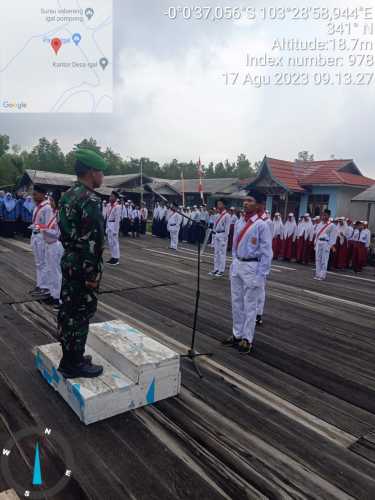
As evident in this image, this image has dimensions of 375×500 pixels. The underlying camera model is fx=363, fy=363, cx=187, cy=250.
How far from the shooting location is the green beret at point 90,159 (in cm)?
315

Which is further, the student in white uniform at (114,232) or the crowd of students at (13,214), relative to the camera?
the crowd of students at (13,214)

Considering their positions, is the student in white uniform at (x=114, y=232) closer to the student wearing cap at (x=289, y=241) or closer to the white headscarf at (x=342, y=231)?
the student wearing cap at (x=289, y=241)

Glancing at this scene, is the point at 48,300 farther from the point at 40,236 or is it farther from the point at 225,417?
the point at 225,417

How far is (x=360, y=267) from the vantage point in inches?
533

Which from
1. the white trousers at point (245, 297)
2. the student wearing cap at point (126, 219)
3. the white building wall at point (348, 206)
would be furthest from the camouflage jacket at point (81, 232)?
the white building wall at point (348, 206)

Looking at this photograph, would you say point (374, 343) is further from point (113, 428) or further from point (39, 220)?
point (39, 220)

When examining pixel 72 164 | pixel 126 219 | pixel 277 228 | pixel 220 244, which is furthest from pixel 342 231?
pixel 72 164

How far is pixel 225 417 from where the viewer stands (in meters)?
3.25

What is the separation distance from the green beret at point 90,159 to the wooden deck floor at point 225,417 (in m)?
2.16

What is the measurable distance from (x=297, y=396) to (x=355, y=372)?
112 cm

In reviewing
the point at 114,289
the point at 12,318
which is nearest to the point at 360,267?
the point at 114,289

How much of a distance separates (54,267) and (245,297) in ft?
11.8

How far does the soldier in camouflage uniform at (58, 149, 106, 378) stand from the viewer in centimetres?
307

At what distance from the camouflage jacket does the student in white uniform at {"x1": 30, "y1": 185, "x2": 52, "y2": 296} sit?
3.40 meters
